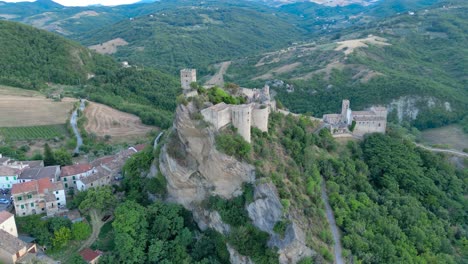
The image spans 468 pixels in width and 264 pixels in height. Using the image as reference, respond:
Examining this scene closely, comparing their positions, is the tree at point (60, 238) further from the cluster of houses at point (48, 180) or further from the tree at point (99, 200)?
the cluster of houses at point (48, 180)

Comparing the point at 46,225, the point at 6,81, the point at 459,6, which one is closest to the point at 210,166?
the point at 46,225

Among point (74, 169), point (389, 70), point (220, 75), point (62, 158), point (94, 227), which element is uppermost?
point (389, 70)

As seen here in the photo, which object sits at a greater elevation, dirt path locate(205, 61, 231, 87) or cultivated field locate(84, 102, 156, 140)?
dirt path locate(205, 61, 231, 87)

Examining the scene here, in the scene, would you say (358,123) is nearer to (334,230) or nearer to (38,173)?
(334,230)

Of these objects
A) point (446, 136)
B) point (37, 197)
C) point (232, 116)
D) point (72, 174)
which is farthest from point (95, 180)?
point (446, 136)

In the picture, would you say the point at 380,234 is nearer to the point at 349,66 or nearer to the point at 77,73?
the point at 349,66

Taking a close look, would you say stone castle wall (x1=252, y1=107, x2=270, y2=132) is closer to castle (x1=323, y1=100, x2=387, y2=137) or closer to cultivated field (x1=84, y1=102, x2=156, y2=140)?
castle (x1=323, y1=100, x2=387, y2=137)

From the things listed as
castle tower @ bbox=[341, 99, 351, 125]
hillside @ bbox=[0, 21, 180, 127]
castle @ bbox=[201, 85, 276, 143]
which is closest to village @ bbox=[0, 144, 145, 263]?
castle @ bbox=[201, 85, 276, 143]

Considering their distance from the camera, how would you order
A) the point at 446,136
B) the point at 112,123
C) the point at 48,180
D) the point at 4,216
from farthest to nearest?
the point at 446,136 < the point at 112,123 < the point at 48,180 < the point at 4,216
